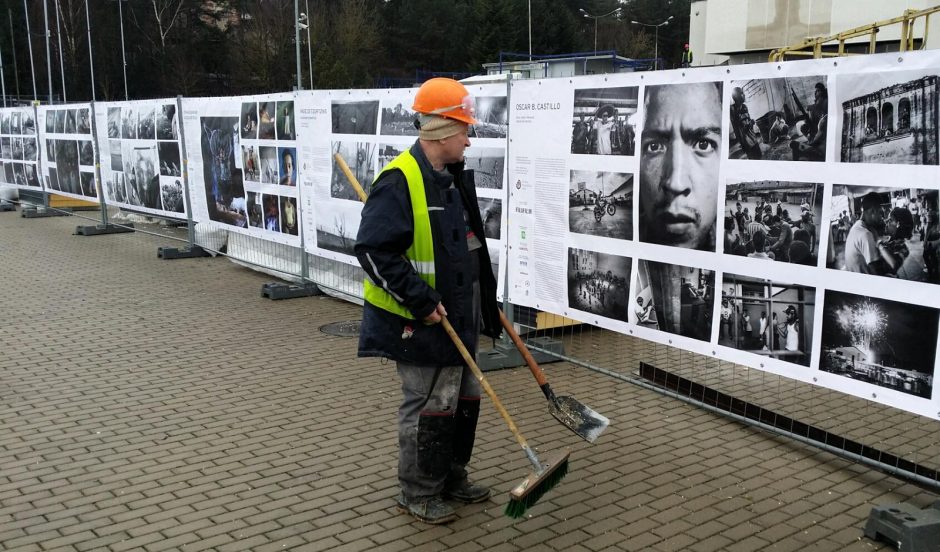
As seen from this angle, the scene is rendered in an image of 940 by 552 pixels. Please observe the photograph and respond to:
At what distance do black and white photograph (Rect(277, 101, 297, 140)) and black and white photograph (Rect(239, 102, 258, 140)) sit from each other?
0.53 metres

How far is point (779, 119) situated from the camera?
4484 mm

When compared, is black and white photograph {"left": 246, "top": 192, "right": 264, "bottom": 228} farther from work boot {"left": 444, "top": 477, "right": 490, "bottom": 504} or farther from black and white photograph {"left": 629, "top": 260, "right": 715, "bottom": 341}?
work boot {"left": 444, "top": 477, "right": 490, "bottom": 504}

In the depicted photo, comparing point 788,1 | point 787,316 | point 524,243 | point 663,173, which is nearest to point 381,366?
point 524,243

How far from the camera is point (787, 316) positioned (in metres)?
4.59

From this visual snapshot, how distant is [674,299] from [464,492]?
1735mm

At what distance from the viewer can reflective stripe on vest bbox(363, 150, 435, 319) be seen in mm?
4031

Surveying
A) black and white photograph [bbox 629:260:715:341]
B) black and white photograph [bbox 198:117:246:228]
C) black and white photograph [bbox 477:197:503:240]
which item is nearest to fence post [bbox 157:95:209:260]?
black and white photograph [bbox 198:117:246:228]

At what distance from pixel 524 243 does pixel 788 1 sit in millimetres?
41306

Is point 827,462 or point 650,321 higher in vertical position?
point 650,321

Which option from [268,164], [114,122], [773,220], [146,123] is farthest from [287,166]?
[773,220]

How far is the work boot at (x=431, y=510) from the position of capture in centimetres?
420

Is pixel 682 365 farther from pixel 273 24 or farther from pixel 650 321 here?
pixel 273 24

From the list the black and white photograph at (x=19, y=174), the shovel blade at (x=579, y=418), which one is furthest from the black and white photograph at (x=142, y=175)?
the shovel blade at (x=579, y=418)

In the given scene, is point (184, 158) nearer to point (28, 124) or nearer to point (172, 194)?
point (172, 194)
